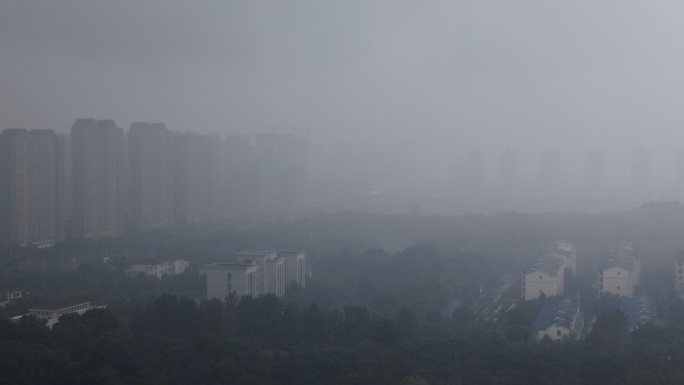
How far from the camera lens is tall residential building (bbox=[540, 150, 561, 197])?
800 inches

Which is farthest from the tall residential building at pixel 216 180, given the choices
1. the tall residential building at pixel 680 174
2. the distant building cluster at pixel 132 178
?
the tall residential building at pixel 680 174

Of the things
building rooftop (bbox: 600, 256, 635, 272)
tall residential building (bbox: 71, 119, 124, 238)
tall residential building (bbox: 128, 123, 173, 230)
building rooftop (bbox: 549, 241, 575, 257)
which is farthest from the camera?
tall residential building (bbox: 128, 123, 173, 230)

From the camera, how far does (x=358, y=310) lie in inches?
225

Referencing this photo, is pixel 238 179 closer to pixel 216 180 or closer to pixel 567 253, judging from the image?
pixel 216 180

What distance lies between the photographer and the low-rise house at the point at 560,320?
19.7 feet

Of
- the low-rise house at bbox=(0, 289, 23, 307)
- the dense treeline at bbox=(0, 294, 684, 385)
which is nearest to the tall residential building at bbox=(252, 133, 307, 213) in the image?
the low-rise house at bbox=(0, 289, 23, 307)

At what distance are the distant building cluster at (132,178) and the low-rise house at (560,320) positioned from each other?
20.5 ft

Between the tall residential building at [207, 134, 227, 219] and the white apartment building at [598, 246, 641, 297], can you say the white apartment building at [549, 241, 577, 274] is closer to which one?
the white apartment building at [598, 246, 641, 297]

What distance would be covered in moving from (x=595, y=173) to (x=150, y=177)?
12.4 metres

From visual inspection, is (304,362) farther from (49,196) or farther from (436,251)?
(49,196)

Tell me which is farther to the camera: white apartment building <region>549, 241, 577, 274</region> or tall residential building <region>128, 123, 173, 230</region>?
tall residential building <region>128, 123, 173, 230</region>

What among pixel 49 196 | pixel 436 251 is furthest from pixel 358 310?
pixel 49 196

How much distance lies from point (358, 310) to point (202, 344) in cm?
128

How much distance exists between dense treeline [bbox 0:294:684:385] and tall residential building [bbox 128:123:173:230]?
21.9 ft
